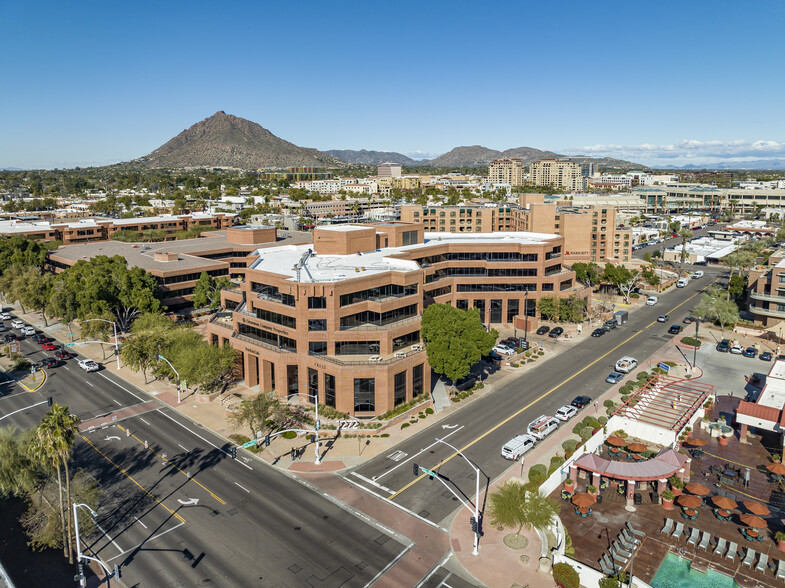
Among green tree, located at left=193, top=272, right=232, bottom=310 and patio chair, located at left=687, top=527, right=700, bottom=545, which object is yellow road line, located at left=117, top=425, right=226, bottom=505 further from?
green tree, located at left=193, top=272, right=232, bottom=310

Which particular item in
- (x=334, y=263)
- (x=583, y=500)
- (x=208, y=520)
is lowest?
(x=208, y=520)

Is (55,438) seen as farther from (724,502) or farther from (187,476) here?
(724,502)

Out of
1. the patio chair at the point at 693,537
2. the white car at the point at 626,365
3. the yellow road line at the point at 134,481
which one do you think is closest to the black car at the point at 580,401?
the white car at the point at 626,365

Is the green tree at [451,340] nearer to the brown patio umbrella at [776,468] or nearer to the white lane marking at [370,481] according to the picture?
the white lane marking at [370,481]

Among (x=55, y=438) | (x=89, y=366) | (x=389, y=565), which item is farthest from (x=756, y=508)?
(x=89, y=366)

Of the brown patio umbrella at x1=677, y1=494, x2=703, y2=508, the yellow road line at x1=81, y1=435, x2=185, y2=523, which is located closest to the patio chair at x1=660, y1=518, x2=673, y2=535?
the brown patio umbrella at x1=677, y1=494, x2=703, y2=508

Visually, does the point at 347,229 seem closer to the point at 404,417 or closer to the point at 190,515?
the point at 404,417

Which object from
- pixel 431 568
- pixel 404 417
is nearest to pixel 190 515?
pixel 431 568
